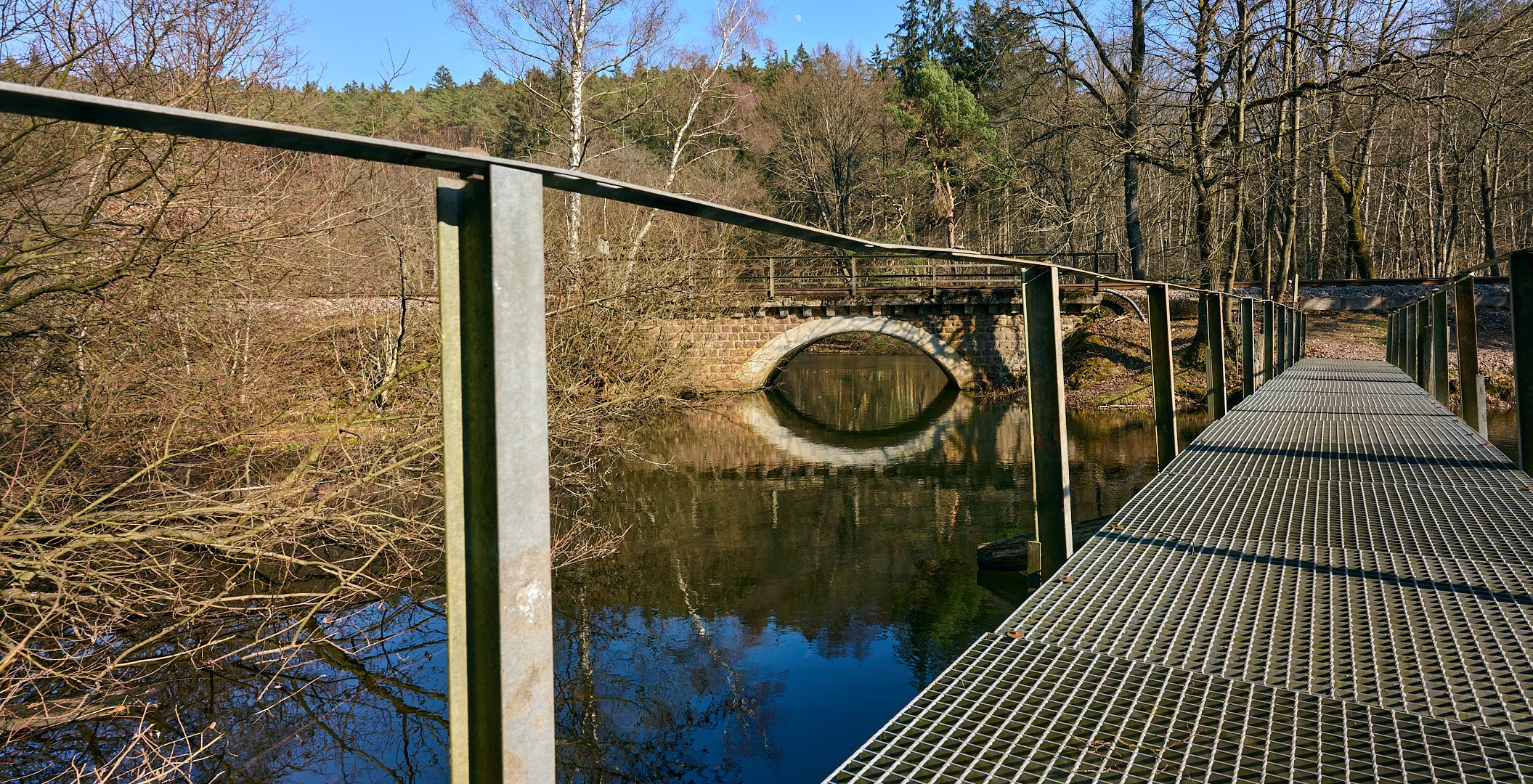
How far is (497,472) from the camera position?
1.17 meters

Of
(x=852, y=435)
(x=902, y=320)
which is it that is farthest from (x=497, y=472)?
(x=902, y=320)

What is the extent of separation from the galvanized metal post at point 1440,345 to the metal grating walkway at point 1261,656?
3315 millimetres

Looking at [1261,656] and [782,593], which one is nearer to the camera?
[1261,656]

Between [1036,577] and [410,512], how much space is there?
4.38 meters

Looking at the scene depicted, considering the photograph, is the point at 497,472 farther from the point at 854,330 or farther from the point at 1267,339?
the point at 854,330

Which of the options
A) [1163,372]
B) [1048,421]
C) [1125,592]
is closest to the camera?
[1125,592]

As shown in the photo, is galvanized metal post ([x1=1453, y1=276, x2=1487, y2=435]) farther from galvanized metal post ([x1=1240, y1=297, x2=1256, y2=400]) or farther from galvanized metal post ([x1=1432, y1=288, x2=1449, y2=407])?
galvanized metal post ([x1=1240, y1=297, x2=1256, y2=400])

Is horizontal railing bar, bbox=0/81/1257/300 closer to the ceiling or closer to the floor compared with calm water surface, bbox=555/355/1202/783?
closer to the ceiling

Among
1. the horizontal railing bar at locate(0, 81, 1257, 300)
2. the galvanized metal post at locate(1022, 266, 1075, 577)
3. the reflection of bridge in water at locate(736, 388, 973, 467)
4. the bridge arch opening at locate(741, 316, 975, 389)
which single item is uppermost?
the bridge arch opening at locate(741, 316, 975, 389)

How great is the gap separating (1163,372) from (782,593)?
3.32 meters

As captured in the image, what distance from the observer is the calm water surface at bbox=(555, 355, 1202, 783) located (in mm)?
5598

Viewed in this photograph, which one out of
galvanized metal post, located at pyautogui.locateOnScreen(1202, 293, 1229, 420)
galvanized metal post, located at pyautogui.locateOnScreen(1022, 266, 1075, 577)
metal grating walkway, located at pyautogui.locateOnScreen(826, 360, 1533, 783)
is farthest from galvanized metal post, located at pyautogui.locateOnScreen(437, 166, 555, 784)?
galvanized metal post, located at pyautogui.locateOnScreen(1202, 293, 1229, 420)

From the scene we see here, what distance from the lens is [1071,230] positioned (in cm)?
1627

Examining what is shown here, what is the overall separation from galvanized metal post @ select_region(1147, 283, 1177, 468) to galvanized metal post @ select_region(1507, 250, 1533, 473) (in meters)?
1.70
